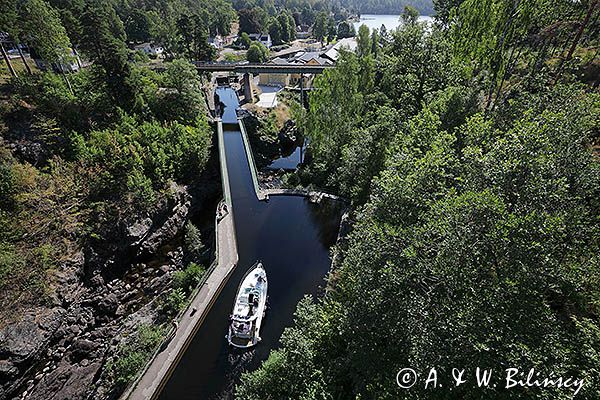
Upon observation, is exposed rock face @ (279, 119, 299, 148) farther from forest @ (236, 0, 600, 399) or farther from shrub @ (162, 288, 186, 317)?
forest @ (236, 0, 600, 399)

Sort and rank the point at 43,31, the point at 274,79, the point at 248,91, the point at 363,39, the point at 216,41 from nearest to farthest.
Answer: the point at 43,31 < the point at 363,39 < the point at 248,91 < the point at 274,79 < the point at 216,41

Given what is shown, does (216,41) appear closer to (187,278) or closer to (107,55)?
(107,55)

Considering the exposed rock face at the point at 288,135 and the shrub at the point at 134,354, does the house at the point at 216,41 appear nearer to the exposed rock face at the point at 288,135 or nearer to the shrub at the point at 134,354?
the exposed rock face at the point at 288,135

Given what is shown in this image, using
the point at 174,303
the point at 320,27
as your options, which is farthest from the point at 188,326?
the point at 320,27

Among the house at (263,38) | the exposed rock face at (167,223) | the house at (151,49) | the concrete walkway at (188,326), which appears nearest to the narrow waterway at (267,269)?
the concrete walkway at (188,326)

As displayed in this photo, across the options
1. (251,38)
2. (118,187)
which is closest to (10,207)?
(118,187)

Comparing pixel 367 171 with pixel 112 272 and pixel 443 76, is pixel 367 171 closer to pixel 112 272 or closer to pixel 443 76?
pixel 443 76
